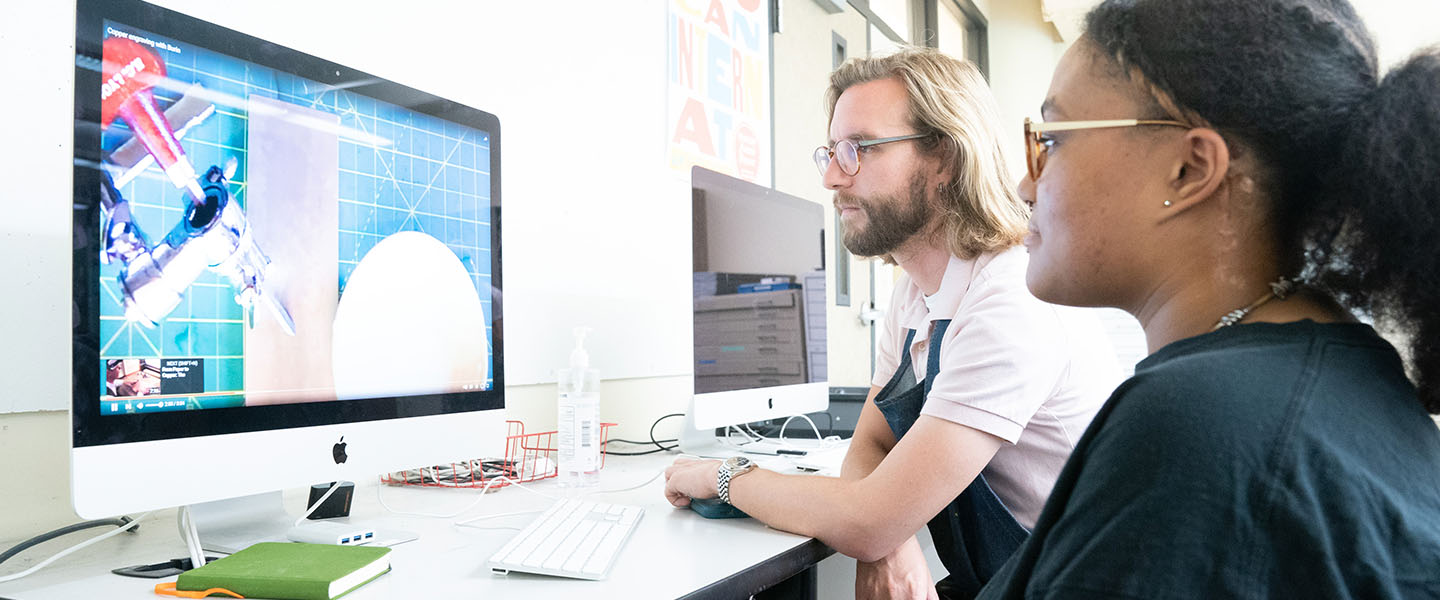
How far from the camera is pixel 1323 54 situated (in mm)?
644

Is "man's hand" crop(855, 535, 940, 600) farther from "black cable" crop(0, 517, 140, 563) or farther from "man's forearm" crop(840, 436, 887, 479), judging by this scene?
"black cable" crop(0, 517, 140, 563)

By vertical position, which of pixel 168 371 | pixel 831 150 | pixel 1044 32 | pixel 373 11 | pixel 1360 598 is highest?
pixel 1044 32

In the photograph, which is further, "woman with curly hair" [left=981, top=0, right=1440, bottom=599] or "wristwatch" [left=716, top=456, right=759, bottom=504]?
"wristwatch" [left=716, top=456, right=759, bottom=504]

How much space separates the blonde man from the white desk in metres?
0.07

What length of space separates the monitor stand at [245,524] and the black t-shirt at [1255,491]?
757 mm

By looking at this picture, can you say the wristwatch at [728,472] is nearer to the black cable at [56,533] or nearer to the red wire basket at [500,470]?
the red wire basket at [500,470]

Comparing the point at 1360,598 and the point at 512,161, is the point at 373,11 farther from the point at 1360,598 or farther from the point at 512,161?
the point at 1360,598

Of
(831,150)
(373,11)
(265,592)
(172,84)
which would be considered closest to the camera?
(265,592)

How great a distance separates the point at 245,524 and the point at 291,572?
0.29 m

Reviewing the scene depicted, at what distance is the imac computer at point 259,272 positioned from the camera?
0.80 metres

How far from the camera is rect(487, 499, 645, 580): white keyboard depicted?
854mm

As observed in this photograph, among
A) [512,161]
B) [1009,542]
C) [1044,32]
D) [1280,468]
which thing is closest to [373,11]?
[512,161]

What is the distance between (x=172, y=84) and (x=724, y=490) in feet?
2.54

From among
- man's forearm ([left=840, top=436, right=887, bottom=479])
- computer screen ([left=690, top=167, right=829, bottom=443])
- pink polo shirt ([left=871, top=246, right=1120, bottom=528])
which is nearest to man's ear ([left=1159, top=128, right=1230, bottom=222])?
pink polo shirt ([left=871, top=246, right=1120, bottom=528])
